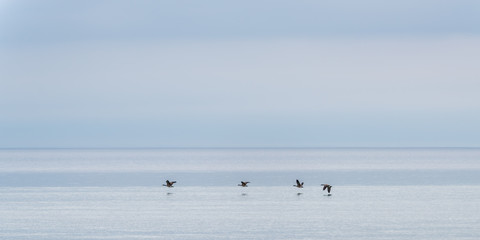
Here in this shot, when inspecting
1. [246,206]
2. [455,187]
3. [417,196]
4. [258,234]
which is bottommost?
[258,234]

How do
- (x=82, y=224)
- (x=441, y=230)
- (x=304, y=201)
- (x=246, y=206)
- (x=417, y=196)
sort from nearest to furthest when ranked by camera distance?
(x=441, y=230) → (x=82, y=224) → (x=246, y=206) → (x=304, y=201) → (x=417, y=196)

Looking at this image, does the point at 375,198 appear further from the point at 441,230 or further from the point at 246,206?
the point at 441,230

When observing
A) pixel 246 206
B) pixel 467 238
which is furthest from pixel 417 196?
pixel 467 238

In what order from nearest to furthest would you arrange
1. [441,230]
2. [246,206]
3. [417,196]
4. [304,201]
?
[441,230]
[246,206]
[304,201]
[417,196]

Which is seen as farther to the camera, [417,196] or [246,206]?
[417,196]

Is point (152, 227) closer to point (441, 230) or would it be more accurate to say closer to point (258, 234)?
point (258, 234)

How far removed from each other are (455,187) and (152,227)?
4334 cm

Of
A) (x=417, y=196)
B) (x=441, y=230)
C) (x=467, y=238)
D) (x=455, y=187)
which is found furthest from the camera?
(x=455, y=187)

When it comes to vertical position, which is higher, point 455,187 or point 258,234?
point 455,187

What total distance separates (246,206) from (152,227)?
14.5 m

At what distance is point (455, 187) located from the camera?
8894 cm

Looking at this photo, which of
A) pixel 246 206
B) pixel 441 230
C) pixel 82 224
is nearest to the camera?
pixel 441 230

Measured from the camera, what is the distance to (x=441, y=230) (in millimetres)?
50938

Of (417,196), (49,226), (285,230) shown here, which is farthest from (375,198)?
(49,226)
